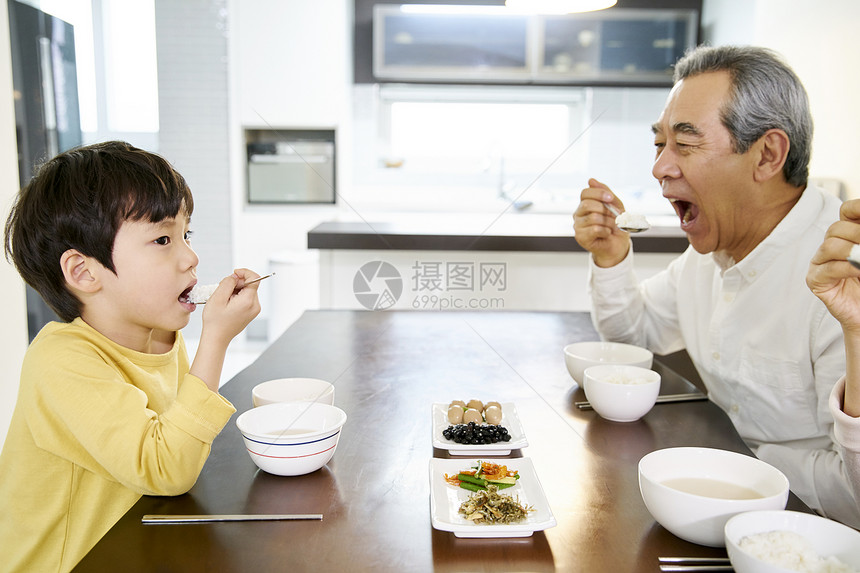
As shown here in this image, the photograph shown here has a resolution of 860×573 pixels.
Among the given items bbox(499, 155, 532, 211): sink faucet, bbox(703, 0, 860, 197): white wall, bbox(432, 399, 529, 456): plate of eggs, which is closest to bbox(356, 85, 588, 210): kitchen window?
bbox(499, 155, 532, 211): sink faucet

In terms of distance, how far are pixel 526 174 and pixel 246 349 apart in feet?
7.96

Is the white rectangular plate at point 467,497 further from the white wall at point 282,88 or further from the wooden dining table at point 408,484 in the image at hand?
the white wall at point 282,88

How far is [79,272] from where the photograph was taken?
42.1 inches

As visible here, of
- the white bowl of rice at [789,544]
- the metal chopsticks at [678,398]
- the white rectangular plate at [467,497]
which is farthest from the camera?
the metal chopsticks at [678,398]

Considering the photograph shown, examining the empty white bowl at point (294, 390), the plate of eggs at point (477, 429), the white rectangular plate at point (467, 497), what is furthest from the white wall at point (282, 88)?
the white rectangular plate at point (467, 497)

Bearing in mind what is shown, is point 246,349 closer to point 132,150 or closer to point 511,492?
point 132,150

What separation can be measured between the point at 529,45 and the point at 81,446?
4.31 m

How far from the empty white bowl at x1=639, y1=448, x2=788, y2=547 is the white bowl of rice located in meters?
0.03

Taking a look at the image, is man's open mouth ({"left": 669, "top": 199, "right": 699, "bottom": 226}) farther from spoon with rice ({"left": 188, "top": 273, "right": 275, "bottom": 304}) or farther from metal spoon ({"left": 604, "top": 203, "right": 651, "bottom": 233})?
spoon with rice ({"left": 188, "top": 273, "right": 275, "bottom": 304})

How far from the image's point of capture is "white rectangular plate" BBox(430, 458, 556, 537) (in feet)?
2.62

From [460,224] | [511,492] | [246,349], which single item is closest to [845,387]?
[511,492]

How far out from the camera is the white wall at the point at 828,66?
9.96 ft

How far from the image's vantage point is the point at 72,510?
1.03 meters

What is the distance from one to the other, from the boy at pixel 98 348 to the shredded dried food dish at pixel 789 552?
2.20 ft
